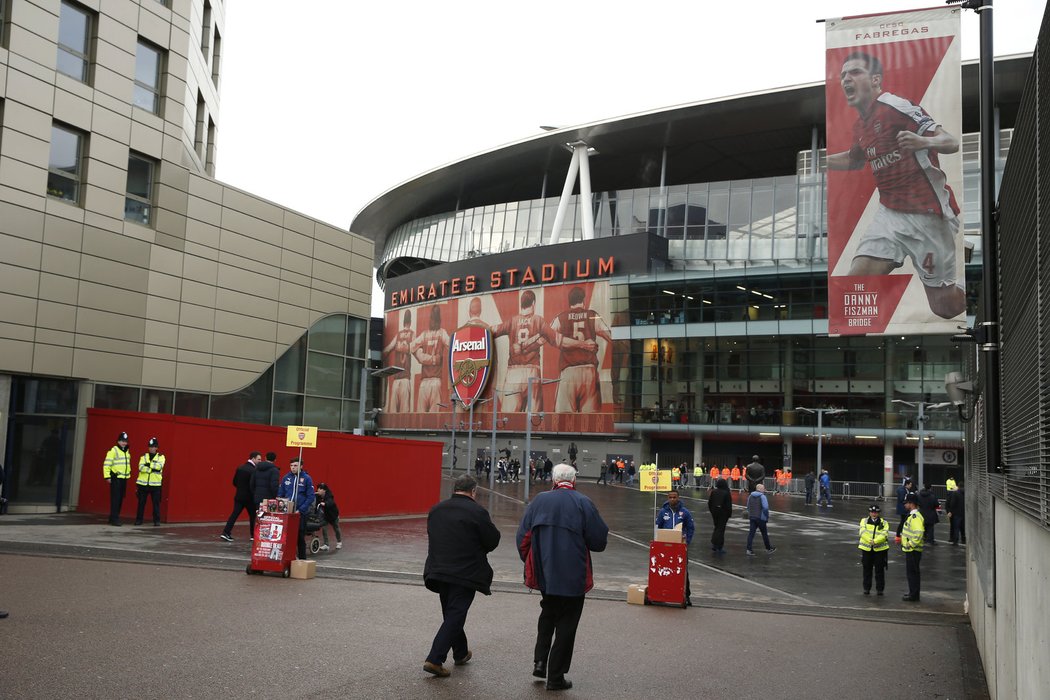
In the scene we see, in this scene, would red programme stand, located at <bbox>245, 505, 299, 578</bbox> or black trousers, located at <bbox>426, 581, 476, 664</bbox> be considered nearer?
black trousers, located at <bbox>426, 581, 476, 664</bbox>

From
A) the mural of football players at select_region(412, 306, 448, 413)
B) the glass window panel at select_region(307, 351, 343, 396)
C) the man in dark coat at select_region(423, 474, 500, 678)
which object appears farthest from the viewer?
the mural of football players at select_region(412, 306, 448, 413)

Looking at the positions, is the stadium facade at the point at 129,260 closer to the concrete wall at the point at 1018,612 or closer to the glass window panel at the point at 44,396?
the glass window panel at the point at 44,396

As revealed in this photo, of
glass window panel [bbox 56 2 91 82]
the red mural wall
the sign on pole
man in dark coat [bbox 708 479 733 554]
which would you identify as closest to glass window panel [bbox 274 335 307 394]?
the red mural wall

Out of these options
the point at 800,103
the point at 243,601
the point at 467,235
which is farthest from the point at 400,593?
the point at 467,235

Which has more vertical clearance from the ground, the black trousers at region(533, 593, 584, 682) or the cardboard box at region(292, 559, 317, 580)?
the black trousers at region(533, 593, 584, 682)

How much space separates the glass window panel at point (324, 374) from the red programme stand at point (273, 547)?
1881 centimetres

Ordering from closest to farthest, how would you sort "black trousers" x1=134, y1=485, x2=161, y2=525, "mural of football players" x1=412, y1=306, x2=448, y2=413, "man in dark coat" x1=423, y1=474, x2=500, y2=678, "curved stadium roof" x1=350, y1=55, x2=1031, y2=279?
"man in dark coat" x1=423, y1=474, x2=500, y2=678
"black trousers" x1=134, y1=485, x2=161, y2=525
"curved stadium roof" x1=350, y1=55, x2=1031, y2=279
"mural of football players" x1=412, y1=306, x2=448, y2=413

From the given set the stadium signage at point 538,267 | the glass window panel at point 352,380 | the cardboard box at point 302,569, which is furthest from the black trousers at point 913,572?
the stadium signage at point 538,267

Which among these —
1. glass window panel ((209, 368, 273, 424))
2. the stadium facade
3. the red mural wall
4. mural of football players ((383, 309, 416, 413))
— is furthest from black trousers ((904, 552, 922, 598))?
mural of football players ((383, 309, 416, 413))

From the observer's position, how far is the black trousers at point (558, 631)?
24.5 ft

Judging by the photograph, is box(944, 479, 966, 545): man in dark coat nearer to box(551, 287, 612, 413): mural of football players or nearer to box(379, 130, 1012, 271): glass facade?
box(379, 130, 1012, 271): glass facade

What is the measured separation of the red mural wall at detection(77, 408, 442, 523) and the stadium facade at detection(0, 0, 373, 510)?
438 millimetres

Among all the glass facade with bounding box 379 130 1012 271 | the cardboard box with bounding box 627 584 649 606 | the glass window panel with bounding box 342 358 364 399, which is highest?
the glass facade with bounding box 379 130 1012 271

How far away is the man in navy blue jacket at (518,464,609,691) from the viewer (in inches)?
296
